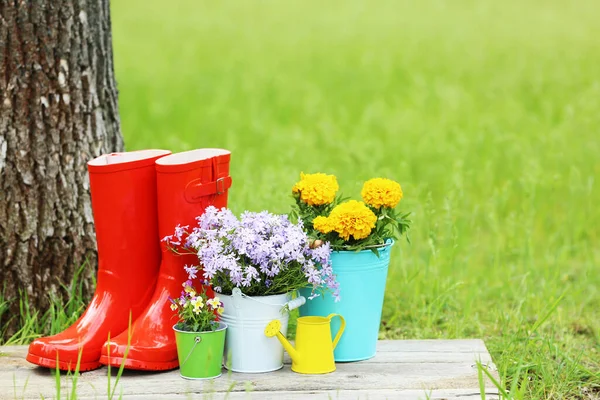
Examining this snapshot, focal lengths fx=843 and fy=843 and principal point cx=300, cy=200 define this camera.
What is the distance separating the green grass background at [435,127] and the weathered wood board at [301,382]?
17 centimetres

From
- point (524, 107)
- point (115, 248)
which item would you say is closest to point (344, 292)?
point (115, 248)

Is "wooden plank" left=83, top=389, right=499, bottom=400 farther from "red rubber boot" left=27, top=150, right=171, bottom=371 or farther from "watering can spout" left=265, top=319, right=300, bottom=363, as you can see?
"red rubber boot" left=27, top=150, right=171, bottom=371

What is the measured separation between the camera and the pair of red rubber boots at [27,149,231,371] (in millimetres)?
2217

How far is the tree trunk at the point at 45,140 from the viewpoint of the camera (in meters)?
2.75

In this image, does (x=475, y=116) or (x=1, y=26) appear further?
(x=475, y=116)

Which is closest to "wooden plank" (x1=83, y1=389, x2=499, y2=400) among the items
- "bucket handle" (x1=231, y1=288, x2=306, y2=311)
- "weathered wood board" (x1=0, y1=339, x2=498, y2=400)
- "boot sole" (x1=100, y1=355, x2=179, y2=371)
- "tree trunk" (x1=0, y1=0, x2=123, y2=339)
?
"weathered wood board" (x1=0, y1=339, x2=498, y2=400)

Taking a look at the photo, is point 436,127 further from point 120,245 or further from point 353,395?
point 353,395

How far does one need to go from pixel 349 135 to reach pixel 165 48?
3.38 meters

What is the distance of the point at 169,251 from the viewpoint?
89.1 inches

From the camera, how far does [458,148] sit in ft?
17.3

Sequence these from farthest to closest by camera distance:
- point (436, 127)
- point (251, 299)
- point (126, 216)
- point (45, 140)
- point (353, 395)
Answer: point (436, 127) < point (45, 140) < point (126, 216) < point (251, 299) < point (353, 395)

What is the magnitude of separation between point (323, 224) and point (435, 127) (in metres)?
3.70

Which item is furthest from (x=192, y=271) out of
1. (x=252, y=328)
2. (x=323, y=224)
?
(x=323, y=224)

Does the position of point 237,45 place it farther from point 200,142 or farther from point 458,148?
point 458,148
